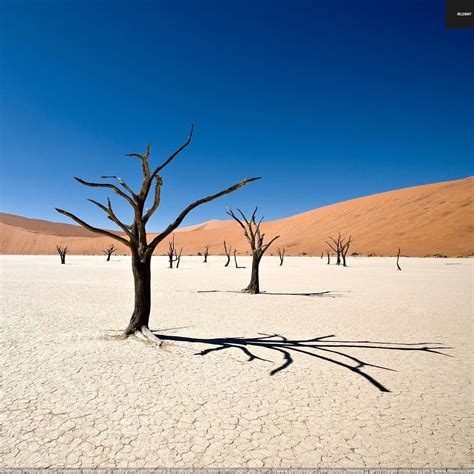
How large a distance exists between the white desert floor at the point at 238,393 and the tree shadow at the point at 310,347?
0.03 metres

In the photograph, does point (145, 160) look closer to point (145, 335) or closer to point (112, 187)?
point (112, 187)

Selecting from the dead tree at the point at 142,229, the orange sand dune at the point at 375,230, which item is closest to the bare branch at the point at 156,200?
the dead tree at the point at 142,229

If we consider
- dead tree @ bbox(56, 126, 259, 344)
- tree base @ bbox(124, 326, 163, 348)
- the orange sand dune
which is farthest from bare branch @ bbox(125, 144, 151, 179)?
the orange sand dune

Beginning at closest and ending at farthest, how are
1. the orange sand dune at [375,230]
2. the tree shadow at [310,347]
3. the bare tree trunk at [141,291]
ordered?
1. the tree shadow at [310,347]
2. the bare tree trunk at [141,291]
3. the orange sand dune at [375,230]

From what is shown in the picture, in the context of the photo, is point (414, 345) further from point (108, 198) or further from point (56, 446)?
point (108, 198)

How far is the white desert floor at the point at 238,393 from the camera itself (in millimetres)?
3049

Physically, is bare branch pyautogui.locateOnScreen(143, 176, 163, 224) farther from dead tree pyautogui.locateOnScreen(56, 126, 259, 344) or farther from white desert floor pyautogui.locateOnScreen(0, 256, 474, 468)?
white desert floor pyautogui.locateOnScreen(0, 256, 474, 468)

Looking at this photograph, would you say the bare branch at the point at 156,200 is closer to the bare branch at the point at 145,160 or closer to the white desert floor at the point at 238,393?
the bare branch at the point at 145,160

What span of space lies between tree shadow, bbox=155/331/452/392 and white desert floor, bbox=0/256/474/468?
3 centimetres

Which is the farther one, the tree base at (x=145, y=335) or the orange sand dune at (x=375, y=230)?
the orange sand dune at (x=375, y=230)

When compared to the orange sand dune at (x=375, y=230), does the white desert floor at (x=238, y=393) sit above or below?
below

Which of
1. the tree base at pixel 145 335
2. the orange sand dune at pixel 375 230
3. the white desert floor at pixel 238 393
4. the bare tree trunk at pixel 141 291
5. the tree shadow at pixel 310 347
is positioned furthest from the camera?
the orange sand dune at pixel 375 230

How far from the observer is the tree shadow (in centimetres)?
549

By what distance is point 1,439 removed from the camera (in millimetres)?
3191
